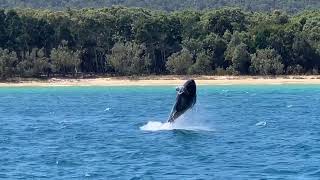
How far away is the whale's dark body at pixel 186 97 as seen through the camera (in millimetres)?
42906

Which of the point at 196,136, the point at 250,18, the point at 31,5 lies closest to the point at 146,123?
the point at 196,136

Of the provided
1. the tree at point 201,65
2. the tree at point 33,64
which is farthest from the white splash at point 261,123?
the tree at point 33,64

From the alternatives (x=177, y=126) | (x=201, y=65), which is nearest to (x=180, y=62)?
(x=201, y=65)

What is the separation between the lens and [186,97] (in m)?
43.5

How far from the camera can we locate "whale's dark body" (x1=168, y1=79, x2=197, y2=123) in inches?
1689

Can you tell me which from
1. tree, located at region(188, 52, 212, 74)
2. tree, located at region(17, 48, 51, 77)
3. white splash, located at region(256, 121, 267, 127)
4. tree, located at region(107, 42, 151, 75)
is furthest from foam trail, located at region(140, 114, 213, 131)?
tree, located at region(17, 48, 51, 77)

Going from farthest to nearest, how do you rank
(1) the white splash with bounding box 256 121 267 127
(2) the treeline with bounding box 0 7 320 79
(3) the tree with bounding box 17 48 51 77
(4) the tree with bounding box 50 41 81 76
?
(2) the treeline with bounding box 0 7 320 79 → (3) the tree with bounding box 17 48 51 77 → (4) the tree with bounding box 50 41 81 76 → (1) the white splash with bounding box 256 121 267 127

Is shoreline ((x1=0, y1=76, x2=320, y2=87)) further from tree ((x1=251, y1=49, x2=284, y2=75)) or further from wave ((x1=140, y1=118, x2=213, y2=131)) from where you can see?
wave ((x1=140, y1=118, x2=213, y2=131))

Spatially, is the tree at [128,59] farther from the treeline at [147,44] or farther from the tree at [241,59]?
the tree at [241,59]

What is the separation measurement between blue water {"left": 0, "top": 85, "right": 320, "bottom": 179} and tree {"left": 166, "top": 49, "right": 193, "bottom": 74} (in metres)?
30.2

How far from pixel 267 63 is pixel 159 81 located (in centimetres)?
1355

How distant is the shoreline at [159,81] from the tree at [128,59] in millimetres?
2256

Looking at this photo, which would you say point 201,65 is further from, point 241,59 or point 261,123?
point 261,123

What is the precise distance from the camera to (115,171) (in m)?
31.3
